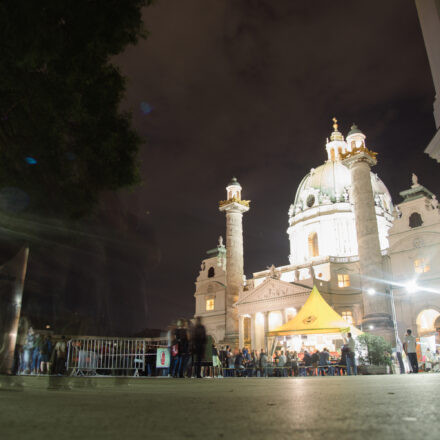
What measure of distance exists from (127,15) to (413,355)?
61.6ft

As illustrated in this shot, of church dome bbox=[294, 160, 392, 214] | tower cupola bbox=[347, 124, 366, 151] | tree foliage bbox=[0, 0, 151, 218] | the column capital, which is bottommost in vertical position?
tree foliage bbox=[0, 0, 151, 218]

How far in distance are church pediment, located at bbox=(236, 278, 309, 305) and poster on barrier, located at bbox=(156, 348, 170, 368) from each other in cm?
2713

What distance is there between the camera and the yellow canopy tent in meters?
23.3

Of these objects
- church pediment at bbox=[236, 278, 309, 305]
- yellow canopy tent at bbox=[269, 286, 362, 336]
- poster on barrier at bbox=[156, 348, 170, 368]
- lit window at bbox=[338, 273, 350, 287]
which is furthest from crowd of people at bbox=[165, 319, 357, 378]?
lit window at bbox=[338, 273, 350, 287]

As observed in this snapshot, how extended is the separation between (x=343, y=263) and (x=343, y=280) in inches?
75.8

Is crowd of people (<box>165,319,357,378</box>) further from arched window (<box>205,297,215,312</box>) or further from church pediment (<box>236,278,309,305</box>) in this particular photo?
arched window (<box>205,297,215,312</box>)

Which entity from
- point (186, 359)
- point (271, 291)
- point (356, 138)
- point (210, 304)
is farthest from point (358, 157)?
point (210, 304)

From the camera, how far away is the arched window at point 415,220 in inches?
1643

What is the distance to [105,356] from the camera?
15.6 meters

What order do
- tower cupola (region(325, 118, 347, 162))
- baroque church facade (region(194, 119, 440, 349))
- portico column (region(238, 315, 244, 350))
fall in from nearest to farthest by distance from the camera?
baroque church facade (region(194, 119, 440, 349))
portico column (region(238, 315, 244, 350))
tower cupola (region(325, 118, 347, 162))

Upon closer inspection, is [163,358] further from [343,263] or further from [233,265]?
[343,263]

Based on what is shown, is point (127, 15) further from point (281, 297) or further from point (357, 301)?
point (357, 301)

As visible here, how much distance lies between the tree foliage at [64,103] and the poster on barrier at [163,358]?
6.98m

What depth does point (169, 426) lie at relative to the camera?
2.41 meters
